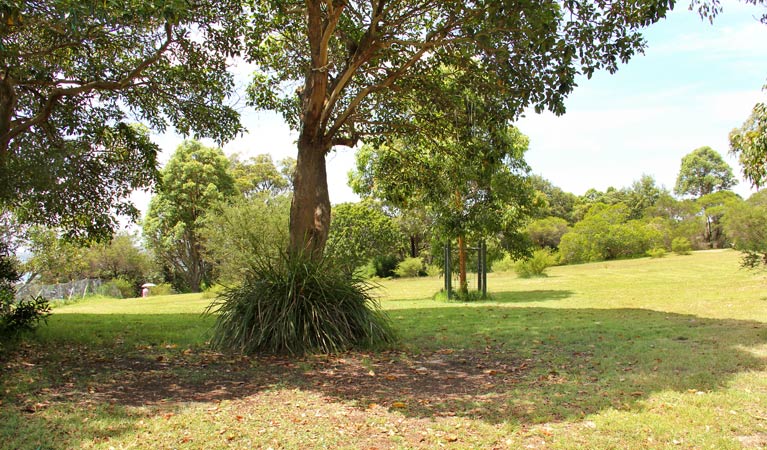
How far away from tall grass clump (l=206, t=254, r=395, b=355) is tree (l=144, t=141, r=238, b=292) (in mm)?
26584

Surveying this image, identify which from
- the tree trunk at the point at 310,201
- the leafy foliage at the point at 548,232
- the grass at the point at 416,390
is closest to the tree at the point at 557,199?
the leafy foliage at the point at 548,232

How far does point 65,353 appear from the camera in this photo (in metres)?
7.48

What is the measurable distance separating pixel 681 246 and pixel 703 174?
65.6 feet

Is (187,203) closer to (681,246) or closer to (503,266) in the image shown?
(503,266)

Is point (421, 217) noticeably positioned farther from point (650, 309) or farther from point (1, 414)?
point (1, 414)

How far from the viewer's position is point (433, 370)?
22.3 feet

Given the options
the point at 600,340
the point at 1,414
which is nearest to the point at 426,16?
the point at 600,340

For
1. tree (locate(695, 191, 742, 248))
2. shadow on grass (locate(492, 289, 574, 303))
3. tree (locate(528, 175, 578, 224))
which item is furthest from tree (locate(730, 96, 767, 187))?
tree (locate(528, 175, 578, 224))

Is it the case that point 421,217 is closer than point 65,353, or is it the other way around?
point 65,353

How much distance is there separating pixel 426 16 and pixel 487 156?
2.96 m

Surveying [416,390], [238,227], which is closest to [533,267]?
[238,227]

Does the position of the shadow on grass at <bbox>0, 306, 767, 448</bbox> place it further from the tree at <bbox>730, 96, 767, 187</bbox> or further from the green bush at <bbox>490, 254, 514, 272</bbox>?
the green bush at <bbox>490, 254, 514, 272</bbox>

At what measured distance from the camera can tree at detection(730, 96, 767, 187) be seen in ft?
32.3

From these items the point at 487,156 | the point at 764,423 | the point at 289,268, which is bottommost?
the point at 764,423
